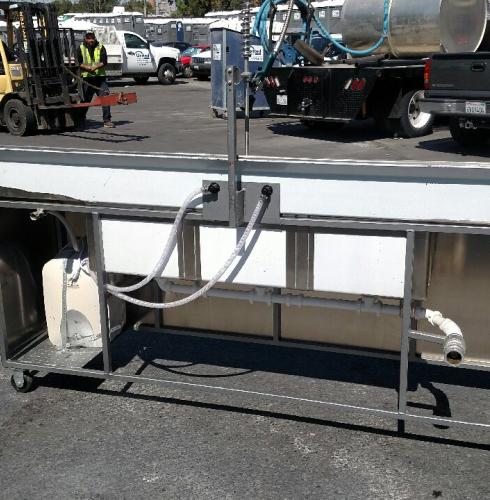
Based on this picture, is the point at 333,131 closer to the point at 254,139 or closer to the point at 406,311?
the point at 254,139

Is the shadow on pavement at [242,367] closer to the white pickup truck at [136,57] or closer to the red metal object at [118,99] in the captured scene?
the red metal object at [118,99]

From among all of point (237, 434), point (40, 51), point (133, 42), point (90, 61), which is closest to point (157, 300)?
point (237, 434)

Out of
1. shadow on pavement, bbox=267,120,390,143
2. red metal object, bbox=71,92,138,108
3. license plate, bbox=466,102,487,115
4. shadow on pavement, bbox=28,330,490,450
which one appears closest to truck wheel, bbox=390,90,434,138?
shadow on pavement, bbox=267,120,390,143

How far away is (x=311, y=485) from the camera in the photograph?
3.34 metres

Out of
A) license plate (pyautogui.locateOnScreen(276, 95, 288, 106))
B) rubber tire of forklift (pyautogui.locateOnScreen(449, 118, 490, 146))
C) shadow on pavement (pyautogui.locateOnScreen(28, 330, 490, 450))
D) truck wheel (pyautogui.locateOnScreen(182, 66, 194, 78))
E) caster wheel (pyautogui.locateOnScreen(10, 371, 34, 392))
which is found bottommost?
shadow on pavement (pyautogui.locateOnScreen(28, 330, 490, 450))

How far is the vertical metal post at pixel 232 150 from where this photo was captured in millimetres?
3240

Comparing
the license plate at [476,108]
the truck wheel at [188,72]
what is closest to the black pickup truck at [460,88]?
the license plate at [476,108]

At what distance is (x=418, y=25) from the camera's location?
9.89 metres

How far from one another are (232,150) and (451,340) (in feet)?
4.71

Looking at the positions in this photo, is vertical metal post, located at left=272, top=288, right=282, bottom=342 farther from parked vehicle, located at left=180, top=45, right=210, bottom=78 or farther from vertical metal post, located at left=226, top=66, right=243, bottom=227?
parked vehicle, located at left=180, top=45, right=210, bottom=78

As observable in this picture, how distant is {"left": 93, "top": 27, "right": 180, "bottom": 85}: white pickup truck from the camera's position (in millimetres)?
25609

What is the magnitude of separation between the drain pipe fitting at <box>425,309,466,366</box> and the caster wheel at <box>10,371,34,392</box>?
101 inches

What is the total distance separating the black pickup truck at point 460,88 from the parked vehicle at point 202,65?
20959 mm

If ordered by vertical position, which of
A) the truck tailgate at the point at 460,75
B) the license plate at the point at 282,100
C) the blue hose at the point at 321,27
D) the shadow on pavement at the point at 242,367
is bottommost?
the shadow on pavement at the point at 242,367
